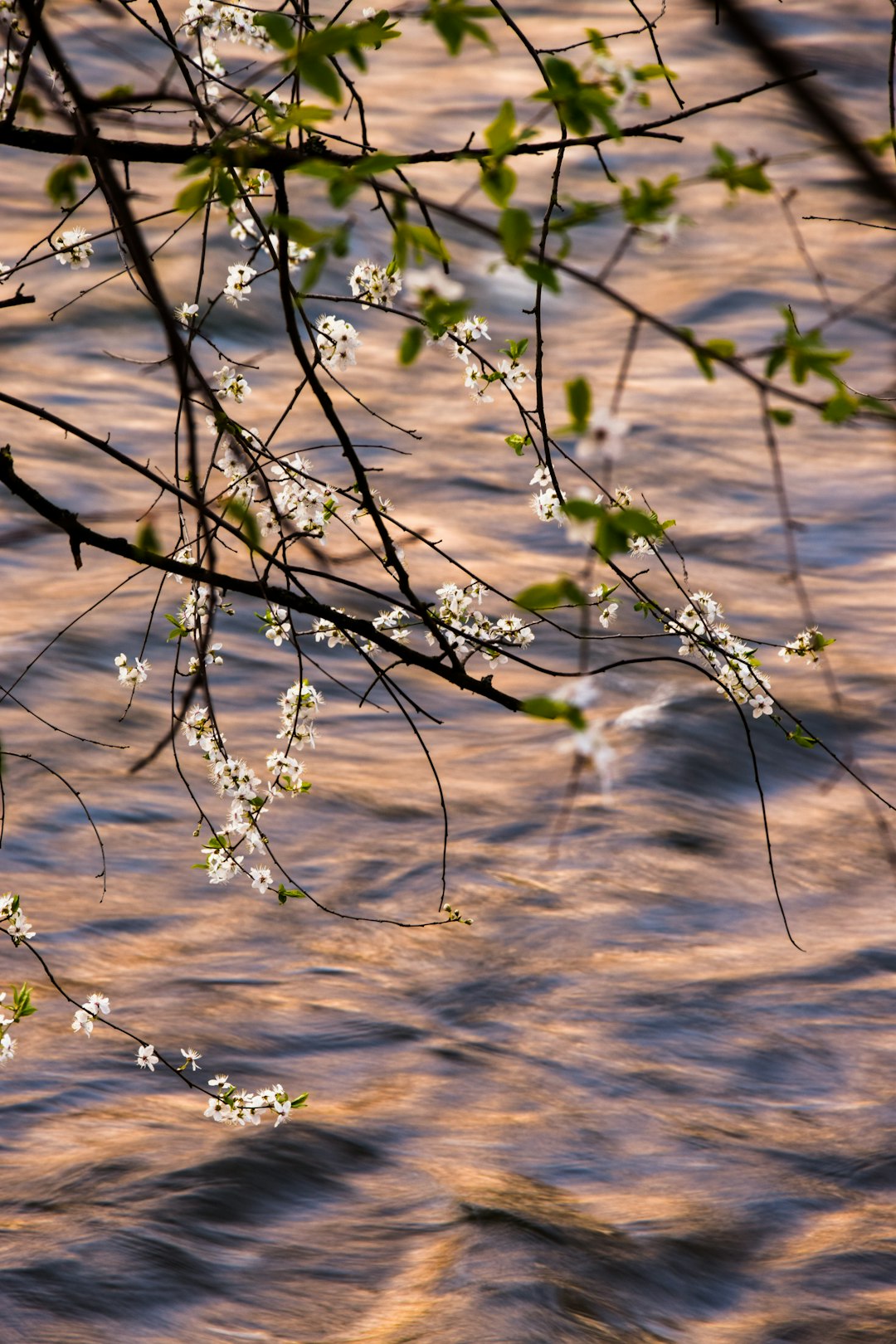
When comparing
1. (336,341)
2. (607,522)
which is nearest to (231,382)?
(336,341)

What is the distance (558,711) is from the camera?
3.52 feet

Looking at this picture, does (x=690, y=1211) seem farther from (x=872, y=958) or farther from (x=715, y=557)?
(x=715, y=557)

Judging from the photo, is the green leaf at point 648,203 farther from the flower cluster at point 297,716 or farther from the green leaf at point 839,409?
the flower cluster at point 297,716

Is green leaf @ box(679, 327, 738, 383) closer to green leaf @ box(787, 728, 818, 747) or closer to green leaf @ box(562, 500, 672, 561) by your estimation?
green leaf @ box(562, 500, 672, 561)

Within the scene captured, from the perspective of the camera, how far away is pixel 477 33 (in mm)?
1082

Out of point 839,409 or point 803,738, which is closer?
point 839,409

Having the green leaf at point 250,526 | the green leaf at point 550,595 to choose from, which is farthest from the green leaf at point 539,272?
the green leaf at point 250,526

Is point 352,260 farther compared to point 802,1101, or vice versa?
point 352,260

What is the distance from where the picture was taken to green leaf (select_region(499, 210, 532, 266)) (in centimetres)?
97

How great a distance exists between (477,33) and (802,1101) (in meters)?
3.29

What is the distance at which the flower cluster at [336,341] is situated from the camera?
228 centimetres

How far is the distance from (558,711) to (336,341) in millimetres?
1366

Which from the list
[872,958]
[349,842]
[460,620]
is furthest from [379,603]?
[460,620]

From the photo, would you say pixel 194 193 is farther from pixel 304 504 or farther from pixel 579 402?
pixel 304 504
